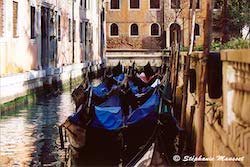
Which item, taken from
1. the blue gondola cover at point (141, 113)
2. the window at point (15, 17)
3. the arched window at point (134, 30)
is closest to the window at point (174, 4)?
the arched window at point (134, 30)

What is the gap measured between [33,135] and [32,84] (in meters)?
3.74

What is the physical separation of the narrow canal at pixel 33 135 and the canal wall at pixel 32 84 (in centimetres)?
17

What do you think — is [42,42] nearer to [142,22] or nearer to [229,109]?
[229,109]

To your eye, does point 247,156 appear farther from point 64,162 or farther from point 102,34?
point 102,34

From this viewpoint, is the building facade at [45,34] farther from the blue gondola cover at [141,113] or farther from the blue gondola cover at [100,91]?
the blue gondola cover at [141,113]

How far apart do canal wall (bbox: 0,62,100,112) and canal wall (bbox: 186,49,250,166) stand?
4684 millimetres

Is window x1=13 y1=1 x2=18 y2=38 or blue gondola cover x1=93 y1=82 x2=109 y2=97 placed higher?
window x1=13 y1=1 x2=18 y2=38

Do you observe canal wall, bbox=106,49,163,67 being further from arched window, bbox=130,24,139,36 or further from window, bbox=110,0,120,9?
window, bbox=110,0,120,9

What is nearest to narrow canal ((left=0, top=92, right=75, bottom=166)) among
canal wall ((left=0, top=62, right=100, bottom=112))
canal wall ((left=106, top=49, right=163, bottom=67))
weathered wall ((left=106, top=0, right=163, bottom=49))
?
canal wall ((left=0, top=62, right=100, bottom=112))

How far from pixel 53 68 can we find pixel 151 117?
8.14 metres

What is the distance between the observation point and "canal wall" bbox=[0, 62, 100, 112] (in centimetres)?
903

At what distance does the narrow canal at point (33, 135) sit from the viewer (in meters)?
5.82

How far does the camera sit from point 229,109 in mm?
3969

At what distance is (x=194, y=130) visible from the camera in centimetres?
588
